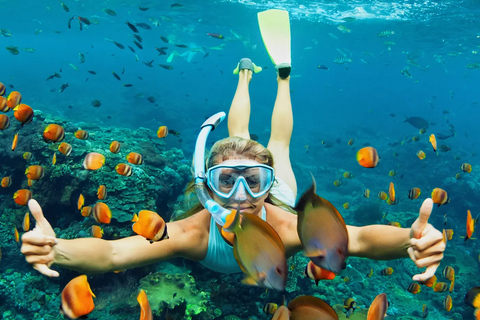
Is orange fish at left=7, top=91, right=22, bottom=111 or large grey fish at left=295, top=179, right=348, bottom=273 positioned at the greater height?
large grey fish at left=295, top=179, right=348, bottom=273

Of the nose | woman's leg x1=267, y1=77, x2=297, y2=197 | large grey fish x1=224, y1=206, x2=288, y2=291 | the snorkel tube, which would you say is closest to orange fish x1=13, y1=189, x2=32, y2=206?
the snorkel tube

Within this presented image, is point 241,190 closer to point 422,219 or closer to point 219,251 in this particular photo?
point 219,251

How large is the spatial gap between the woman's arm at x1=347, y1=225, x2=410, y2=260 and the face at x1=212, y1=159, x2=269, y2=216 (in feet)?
3.44

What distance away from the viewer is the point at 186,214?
399cm

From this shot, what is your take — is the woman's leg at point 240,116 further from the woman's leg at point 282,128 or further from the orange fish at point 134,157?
the orange fish at point 134,157

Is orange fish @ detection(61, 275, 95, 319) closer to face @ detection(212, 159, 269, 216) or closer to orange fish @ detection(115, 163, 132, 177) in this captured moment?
face @ detection(212, 159, 269, 216)

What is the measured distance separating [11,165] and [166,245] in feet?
25.9

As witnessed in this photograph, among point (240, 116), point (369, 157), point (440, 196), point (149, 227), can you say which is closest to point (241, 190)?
point (149, 227)

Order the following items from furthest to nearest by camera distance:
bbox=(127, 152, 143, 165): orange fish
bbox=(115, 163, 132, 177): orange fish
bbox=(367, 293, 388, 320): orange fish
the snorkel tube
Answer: bbox=(127, 152, 143, 165): orange fish → bbox=(115, 163, 132, 177): orange fish → the snorkel tube → bbox=(367, 293, 388, 320): orange fish

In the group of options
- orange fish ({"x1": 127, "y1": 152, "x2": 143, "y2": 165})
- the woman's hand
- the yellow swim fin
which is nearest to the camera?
the woman's hand

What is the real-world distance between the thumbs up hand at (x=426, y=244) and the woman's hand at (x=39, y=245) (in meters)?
2.44

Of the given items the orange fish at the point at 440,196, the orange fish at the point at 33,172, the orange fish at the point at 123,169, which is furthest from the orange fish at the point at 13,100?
the orange fish at the point at 440,196

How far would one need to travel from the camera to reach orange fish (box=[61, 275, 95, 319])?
2053mm

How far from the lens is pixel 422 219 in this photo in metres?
1.88
